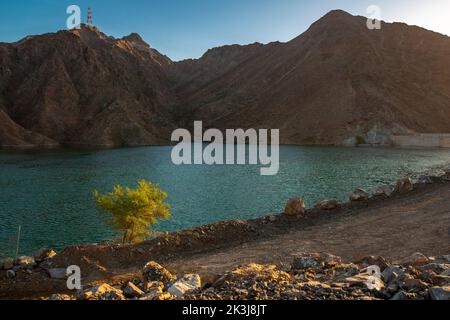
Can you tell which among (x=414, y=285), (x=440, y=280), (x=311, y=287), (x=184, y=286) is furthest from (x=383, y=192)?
(x=184, y=286)

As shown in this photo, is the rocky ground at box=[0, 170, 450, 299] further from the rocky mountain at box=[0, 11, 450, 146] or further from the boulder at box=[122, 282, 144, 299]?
the rocky mountain at box=[0, 11, 450, 146]

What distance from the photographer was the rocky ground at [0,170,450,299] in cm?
998

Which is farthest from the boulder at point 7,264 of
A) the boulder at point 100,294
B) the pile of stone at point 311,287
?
the boulder at point 100,294

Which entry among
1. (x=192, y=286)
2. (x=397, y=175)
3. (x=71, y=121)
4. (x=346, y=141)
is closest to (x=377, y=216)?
(x=192, y=286)

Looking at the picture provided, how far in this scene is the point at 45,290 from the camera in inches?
607

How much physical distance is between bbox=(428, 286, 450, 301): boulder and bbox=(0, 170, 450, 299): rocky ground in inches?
0.8

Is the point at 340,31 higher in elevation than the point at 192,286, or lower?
higher

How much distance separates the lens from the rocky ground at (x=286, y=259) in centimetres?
998

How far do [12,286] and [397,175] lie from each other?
4795 centimetres

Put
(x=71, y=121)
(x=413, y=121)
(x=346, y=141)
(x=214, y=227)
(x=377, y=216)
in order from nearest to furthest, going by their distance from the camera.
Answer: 1. (x=214, y=227)
2. (x=377, y=216)
3. (x=346, y=141)
4. (x=413, y=121)
5. (x=71, y=121)

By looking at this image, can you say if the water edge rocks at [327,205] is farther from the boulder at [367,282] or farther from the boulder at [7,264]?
the boulder at [7,264]

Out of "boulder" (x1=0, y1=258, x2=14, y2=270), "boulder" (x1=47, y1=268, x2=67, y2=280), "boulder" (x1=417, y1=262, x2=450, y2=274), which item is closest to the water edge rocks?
"boulder" (x1=417, y1=262, x2=450, y2=274)

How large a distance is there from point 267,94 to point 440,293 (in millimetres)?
163406
